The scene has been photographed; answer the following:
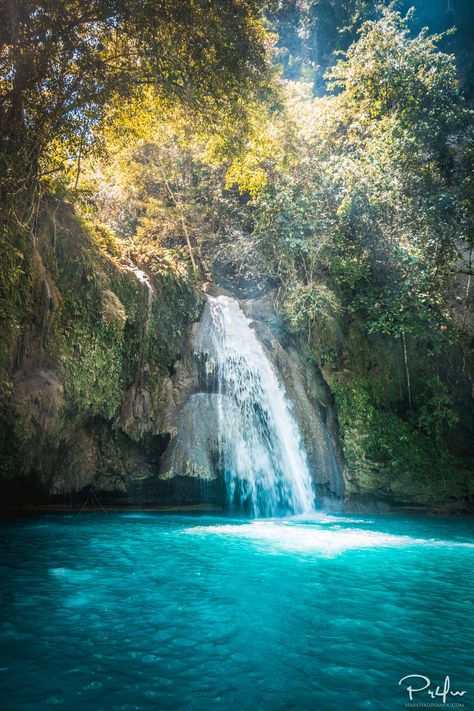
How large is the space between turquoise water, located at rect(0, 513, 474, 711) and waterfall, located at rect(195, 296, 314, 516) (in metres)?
2.75

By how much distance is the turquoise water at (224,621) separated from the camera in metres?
2.62

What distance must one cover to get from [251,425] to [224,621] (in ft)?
20.5

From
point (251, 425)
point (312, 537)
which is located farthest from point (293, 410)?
point (312, 537)

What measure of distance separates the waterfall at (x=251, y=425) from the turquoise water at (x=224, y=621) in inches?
108

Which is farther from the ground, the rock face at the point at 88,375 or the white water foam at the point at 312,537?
the rock face at the point at 88,375

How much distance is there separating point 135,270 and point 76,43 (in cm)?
437

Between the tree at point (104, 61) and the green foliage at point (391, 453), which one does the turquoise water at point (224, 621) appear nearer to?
the green foliage at point (391, 453)

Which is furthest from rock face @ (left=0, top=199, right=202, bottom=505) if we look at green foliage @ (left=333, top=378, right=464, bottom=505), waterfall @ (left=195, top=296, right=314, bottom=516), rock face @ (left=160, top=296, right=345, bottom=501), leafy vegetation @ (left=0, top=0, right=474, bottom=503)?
green foliage @ (left=333, top=378, right=464, bottom=505)

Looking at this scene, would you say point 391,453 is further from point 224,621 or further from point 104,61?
point 104,61

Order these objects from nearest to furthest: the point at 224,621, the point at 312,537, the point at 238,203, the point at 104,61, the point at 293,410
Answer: the point at 224,621, the point at 104,61, the point at 312,537, the point at 293,410, the point at 238,203

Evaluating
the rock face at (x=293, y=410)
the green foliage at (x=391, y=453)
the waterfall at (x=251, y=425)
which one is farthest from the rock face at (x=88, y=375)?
the green foliage at (x=391, y=453)

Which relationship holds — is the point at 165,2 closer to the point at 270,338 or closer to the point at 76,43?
the point at 76,43

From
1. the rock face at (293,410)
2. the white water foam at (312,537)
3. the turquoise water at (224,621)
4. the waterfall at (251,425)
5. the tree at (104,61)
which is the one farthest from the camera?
the waterfall at (251,425)

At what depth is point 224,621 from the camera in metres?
3.61
